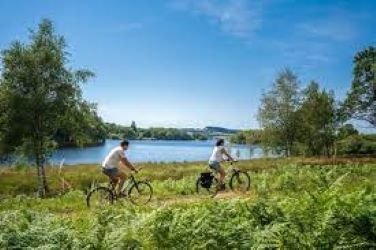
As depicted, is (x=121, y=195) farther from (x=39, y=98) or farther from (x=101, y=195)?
(x=39, y=98)

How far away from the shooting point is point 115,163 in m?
19.7

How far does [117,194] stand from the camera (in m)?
19.8

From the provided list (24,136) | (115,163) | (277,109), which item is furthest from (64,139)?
(277,109)

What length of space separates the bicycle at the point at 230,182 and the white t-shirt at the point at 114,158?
454 cm

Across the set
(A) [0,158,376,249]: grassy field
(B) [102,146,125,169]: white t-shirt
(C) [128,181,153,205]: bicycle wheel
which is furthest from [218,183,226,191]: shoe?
(A) [0,158,376,249]: grassy field

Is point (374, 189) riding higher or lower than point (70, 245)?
higher

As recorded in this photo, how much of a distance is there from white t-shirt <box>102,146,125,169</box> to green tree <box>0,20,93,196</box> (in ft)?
49.5

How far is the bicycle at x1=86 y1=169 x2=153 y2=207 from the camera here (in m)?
19.6

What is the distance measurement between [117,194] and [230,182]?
5819 millimetres

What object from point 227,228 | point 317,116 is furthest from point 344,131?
point 227,228

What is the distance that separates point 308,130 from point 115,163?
63908 millimetres

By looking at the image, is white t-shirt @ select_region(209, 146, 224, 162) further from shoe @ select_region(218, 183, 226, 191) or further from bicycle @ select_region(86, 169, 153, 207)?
bicycle @ select_region(86, 169, 153, 207)

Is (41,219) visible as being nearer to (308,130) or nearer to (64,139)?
(64,139)

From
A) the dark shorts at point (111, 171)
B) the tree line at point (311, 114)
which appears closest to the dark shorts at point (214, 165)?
the dark shorts at point (111, 171)
